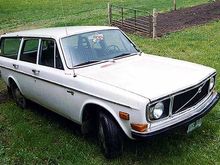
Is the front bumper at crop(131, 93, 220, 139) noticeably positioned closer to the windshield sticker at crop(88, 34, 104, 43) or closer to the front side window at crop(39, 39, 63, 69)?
the front side window at crop(39, 39, 63, 69)

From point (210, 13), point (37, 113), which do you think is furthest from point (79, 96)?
point (210, 13)

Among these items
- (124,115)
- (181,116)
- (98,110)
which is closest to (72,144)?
(98,110)

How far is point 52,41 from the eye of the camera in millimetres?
6344

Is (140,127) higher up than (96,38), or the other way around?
(96,38)

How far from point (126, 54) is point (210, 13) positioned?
1148 centimetres

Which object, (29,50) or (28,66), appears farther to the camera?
(29,50)

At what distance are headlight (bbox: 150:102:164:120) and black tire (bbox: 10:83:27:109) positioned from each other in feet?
11.6

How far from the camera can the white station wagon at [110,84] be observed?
4.82 meters

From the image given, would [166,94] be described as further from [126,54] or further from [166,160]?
[126,54]

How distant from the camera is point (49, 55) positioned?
21.0ft

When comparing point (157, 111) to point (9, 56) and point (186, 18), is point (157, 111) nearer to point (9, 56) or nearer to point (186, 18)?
point (9, 56)

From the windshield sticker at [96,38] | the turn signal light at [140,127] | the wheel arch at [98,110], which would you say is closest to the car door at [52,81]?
the wheel arch at [98,110]

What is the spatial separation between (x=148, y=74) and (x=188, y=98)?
630 mm

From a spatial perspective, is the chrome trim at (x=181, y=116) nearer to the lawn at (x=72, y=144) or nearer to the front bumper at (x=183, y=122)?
the front bumper at (x=183, y=122)
